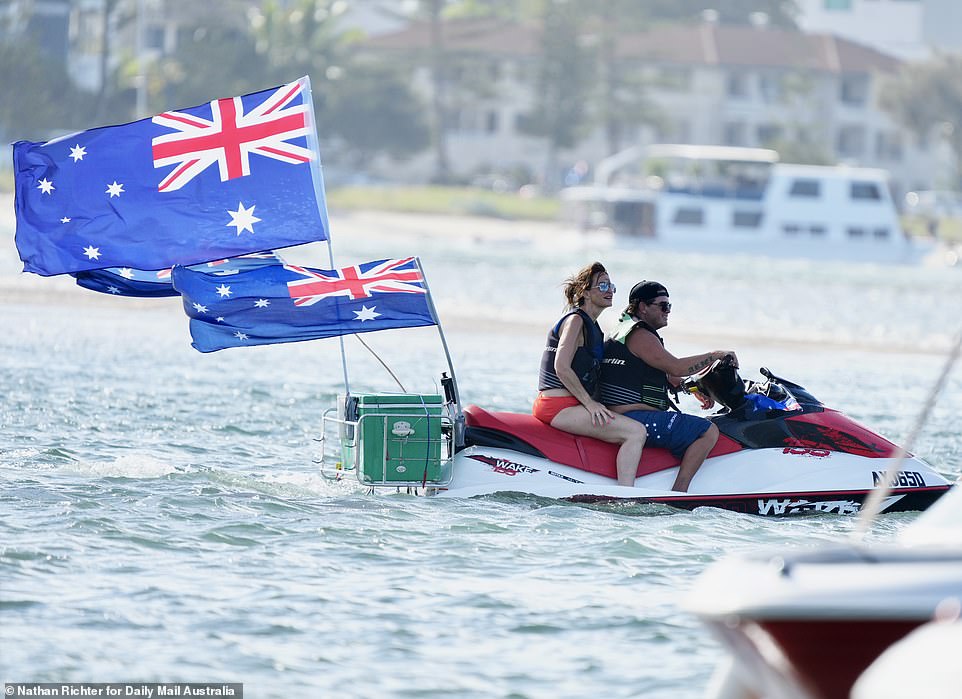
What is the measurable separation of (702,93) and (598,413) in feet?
239

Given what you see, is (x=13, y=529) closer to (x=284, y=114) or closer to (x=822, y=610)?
(x=284, y=114)

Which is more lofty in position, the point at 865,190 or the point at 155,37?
the point at 155,37

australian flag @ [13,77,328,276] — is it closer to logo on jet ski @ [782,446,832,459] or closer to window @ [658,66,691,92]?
logo on jet ski @ [782,446,832,459]

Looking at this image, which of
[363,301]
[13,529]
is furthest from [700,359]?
[13,529]

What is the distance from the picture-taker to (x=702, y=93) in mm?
80625

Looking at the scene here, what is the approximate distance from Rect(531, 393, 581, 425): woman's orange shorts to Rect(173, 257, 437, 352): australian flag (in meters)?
0.84

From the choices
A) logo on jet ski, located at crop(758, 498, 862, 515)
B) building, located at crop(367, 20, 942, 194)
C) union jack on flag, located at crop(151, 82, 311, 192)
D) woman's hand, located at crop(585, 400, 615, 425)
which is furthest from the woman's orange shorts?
building, located at crop(367, 20, 942, 194)

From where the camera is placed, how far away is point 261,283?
32.4 ft

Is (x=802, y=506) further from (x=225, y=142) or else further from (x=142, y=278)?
(x=142, y=278)

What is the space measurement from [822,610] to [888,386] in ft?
49.0

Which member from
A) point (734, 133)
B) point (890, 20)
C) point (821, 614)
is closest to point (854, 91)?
point (734, 133)

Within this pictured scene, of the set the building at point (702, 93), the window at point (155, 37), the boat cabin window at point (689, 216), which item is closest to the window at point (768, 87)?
the building at point (702, 93)

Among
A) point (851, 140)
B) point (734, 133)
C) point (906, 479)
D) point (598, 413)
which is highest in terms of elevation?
point (734, 133)

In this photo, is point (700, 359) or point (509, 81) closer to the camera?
point (700, 359)
